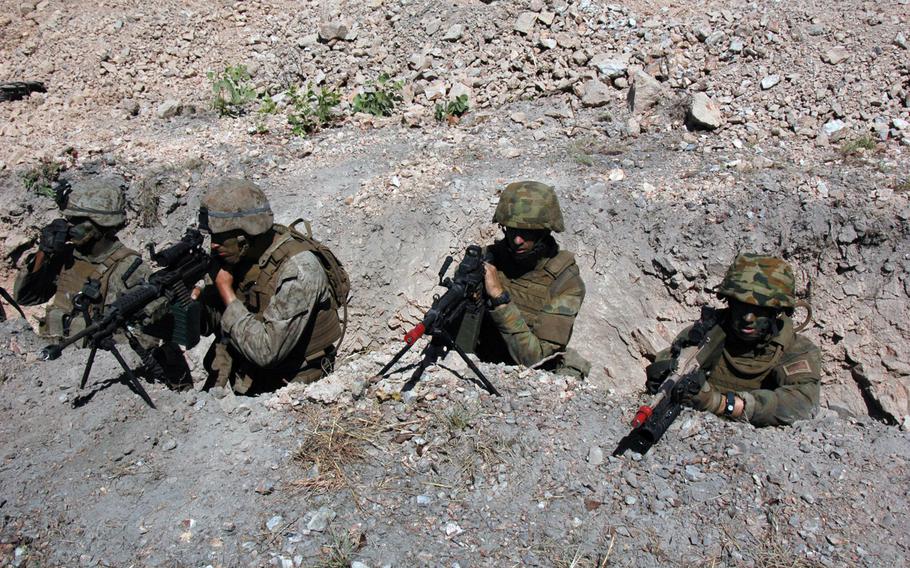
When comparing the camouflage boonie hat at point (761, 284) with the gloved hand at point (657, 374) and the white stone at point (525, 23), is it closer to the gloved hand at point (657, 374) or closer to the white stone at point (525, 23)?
the gloved hand at point (657, 374)

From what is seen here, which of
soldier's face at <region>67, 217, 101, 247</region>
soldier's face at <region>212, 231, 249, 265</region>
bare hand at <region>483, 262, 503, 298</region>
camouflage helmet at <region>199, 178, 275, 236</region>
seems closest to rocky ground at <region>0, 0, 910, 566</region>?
bare hand at <region>483, 262, 503, 298</region>

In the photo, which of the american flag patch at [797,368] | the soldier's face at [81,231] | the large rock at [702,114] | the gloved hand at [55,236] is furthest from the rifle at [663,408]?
the gloved hand at [55,236]

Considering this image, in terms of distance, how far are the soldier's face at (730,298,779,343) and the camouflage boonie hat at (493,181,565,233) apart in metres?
1.40

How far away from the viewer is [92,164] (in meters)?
8.48

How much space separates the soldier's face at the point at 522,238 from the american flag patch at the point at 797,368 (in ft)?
6.64

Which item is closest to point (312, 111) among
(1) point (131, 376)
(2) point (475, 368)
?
(1) point (131, 376)

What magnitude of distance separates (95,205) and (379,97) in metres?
4.22

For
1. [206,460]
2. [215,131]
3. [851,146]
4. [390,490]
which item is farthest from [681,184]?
[215,131]

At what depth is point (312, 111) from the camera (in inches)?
356

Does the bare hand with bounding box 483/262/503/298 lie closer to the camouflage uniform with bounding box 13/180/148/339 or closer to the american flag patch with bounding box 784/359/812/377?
the american flag patch with bounding box 784/359/812/377

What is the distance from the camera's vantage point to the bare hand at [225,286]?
4801 mm

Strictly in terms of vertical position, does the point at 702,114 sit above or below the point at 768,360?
above

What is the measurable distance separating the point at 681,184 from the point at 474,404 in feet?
12.8

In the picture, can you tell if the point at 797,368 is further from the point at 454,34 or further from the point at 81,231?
the point at 454,34
